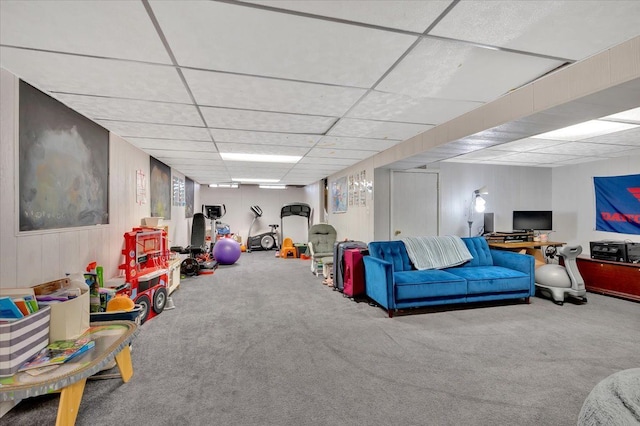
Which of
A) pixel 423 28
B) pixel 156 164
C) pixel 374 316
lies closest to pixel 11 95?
pixel 423 28

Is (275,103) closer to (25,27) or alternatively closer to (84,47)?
(84,47)

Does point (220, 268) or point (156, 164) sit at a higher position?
point (156, 164)

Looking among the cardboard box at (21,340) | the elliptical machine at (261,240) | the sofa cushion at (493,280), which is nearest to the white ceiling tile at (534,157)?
the sofa cushion at (493,280)

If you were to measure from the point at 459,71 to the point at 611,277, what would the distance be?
4.66m

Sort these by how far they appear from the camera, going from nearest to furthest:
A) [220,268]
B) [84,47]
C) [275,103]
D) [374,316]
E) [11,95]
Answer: [84,47] → [11,95] → [275,103] → [374,316] → [220,268]

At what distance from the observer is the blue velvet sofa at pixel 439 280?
3.60 meters

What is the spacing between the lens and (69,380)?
1.60 metres

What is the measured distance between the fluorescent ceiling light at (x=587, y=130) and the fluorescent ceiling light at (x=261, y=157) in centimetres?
373

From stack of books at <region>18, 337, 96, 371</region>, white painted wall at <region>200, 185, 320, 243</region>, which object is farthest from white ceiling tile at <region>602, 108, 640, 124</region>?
white painted wall at <region>200, 185, 320, 243</region>

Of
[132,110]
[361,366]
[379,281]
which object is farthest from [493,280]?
[132,110]

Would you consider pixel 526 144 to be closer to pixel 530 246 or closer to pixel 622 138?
pixel 622 138

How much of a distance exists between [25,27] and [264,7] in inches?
52.0

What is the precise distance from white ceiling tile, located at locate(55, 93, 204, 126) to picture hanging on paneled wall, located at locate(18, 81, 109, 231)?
129 mm

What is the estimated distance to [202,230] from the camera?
7.16 meters
